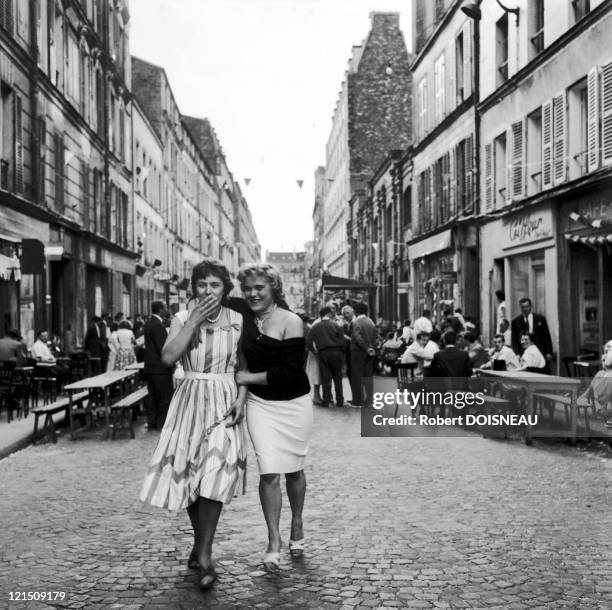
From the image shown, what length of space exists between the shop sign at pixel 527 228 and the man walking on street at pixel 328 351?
235 inches

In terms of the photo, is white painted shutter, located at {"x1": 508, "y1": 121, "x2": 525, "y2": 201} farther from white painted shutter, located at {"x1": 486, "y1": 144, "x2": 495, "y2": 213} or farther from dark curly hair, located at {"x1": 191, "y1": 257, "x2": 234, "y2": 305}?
dark curly hair, located at {"x1": 191, "y1": 257, "x2": 234, "y2": 305}

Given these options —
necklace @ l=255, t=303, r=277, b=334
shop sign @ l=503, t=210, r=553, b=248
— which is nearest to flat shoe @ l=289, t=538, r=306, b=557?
necklace @ l=255, t=303, r=277, b=334

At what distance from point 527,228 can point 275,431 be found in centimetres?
1642

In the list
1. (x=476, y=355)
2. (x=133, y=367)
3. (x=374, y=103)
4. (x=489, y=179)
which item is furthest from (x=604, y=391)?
(x=374, y=103)

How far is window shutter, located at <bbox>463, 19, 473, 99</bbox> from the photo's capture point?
84.4ft

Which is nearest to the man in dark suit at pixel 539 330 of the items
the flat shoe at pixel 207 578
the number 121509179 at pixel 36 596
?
the flat shoe at pixel 207 578

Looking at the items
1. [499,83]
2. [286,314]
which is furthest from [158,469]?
[499,83]

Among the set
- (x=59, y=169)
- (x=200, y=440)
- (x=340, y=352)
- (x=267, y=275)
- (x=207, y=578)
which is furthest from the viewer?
(x=59, y=169)

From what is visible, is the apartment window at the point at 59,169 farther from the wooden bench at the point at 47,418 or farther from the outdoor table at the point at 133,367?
the wooden bench at the point at 47,418

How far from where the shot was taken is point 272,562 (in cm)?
529

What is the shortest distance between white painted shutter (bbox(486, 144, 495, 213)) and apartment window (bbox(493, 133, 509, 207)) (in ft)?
0.90

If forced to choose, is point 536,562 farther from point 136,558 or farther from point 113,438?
point 113,438

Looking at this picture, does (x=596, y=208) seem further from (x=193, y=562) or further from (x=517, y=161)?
(x=193, y=562)

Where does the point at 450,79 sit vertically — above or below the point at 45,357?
above
